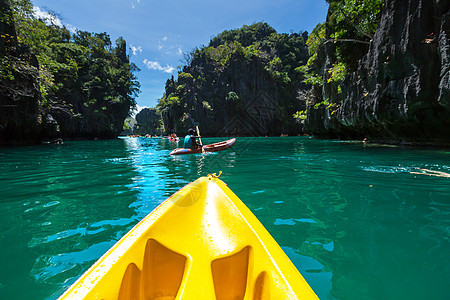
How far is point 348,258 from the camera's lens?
1875mm

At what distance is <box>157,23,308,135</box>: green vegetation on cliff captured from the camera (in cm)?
4416

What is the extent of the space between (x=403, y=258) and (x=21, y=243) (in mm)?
4047

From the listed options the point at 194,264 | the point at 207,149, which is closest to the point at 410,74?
the point at 207,149

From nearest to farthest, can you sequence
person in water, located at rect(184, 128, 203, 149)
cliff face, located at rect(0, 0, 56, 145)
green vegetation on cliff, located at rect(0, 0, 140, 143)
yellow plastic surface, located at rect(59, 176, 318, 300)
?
yellow plastic surface, located at rect(59, 176, 318, 300), person in water, located at rect(184, 128, 203, 149), cliff face, located at rect(0, 0, 56, 145), green vegetation on cliff, located at rect(0, 0, 140, 143)

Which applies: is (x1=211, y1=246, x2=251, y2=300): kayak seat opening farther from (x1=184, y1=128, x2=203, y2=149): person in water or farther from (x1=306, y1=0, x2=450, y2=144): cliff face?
(x1=306, y1=0, x2=450, y2=144): cliff face

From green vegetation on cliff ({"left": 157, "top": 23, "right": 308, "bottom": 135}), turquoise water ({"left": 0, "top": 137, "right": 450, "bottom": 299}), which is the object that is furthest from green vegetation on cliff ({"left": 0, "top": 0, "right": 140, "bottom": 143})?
turquoise water ({"left": 0, "top": 137, "right": 450, "bottom": 299})

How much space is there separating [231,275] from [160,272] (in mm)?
586

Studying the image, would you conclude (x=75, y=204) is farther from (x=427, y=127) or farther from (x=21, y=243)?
(x=427, y=127)

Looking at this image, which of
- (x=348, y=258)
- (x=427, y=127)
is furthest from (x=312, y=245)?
(x=427, y=127)

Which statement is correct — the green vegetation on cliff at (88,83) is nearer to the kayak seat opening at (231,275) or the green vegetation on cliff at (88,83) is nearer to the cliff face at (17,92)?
the cliff face at (17,92)

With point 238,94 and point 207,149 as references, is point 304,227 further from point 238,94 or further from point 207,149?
point 238,94

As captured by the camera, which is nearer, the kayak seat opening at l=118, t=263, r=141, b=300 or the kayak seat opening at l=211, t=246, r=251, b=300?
the kayak seat opening at l=118, t=263, r=141, b=300

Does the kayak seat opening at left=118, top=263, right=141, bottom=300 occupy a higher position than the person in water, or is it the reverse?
the person in water

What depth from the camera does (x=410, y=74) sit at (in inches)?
399
